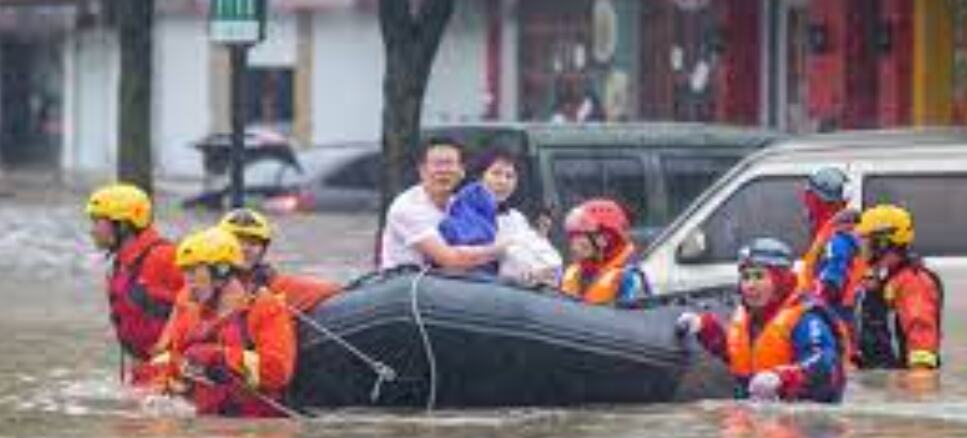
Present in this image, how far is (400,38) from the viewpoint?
22922mm

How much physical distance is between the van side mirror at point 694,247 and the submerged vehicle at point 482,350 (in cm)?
182

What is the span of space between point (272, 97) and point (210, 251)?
38134mm

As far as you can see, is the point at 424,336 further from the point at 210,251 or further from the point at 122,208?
the point at 122,208

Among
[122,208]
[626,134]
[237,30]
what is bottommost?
[122,208]

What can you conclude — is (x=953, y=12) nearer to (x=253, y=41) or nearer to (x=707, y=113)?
(x=707, y=113)

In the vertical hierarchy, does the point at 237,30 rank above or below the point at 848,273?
above

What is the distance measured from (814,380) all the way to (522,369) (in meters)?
1.42

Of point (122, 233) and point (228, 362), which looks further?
point (122, 233)

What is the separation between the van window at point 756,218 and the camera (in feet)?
49.2

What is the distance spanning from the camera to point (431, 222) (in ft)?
44.4

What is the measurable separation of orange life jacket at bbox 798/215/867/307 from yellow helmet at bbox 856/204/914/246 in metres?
0.14

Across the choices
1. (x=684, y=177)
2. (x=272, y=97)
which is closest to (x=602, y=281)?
(x=684, y=177)

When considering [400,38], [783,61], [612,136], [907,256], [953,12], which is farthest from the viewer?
[783,61]

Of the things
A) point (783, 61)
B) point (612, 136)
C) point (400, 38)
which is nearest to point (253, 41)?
point (400, 38)
